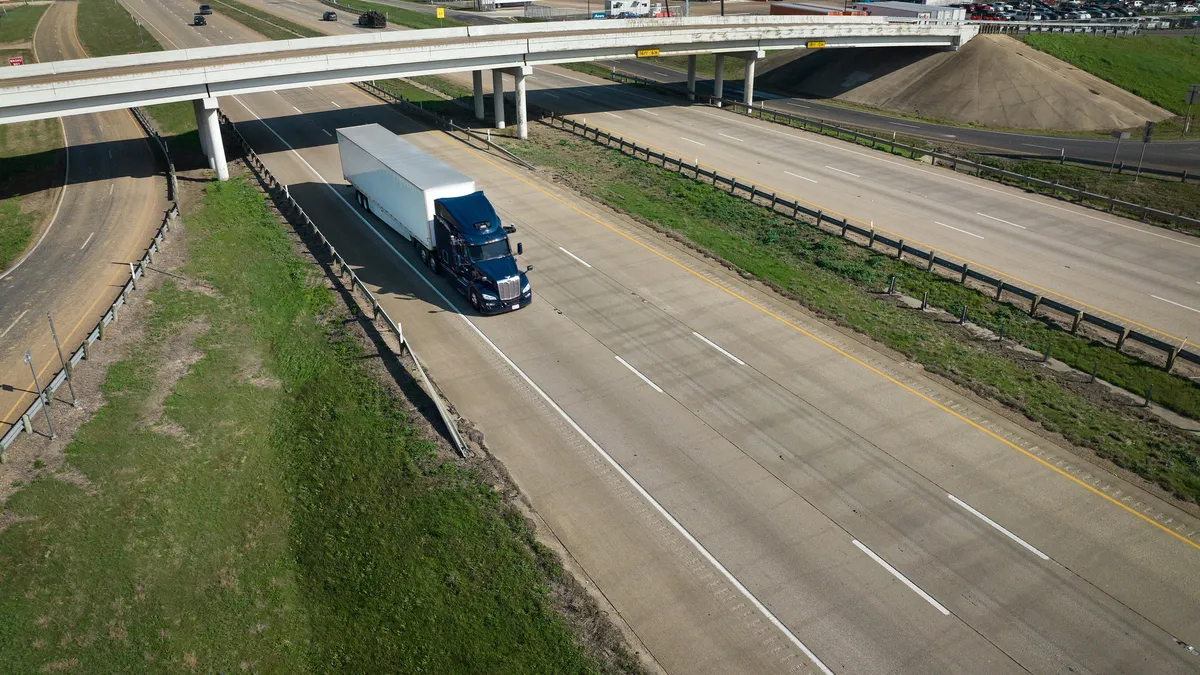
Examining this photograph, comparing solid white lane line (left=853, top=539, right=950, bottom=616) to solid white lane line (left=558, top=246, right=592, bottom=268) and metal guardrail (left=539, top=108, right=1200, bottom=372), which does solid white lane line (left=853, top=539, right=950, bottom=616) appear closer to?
metal guardrail (left=539, top=108, right=1200, bottom=372)

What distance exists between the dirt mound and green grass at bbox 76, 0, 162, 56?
78156mm

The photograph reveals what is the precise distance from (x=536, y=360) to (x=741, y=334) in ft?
26.0

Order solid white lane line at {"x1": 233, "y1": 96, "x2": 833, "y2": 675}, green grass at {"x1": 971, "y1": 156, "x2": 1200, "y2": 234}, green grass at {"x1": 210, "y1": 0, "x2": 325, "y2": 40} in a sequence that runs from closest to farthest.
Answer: solid white lane line at {"x1": 233, "y1": 96, "x2": 833, "y2": 675} < green grass at {"x1": 971, "y1": 156, "x2": 1200, "y2": 234} < green grass at {"x1": 210, "y1": 0, "x2": 325, "y2": 40}

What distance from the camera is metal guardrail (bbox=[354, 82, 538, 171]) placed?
52075 mm

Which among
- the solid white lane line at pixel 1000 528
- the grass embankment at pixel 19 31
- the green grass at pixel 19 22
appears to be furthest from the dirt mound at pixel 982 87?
the green grass at pixel 19 22

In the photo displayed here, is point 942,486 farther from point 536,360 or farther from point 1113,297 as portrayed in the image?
point 1113,297

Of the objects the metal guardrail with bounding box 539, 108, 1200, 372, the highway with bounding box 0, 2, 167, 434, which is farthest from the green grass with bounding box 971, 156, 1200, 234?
the highway with bounding box 0, 2, 167, 434

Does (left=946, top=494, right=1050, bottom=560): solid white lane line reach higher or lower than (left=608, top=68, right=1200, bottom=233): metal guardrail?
lower

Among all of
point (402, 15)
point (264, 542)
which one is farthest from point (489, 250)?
point (402, 15)

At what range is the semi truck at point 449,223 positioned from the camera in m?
30.8

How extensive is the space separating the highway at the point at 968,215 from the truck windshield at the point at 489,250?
66.4 feet

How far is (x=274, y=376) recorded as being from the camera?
2705 centimetres

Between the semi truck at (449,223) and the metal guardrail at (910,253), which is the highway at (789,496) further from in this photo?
the metal guardrail at (910,253)

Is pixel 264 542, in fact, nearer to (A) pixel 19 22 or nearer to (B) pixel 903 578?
(B) pixel 903 578
